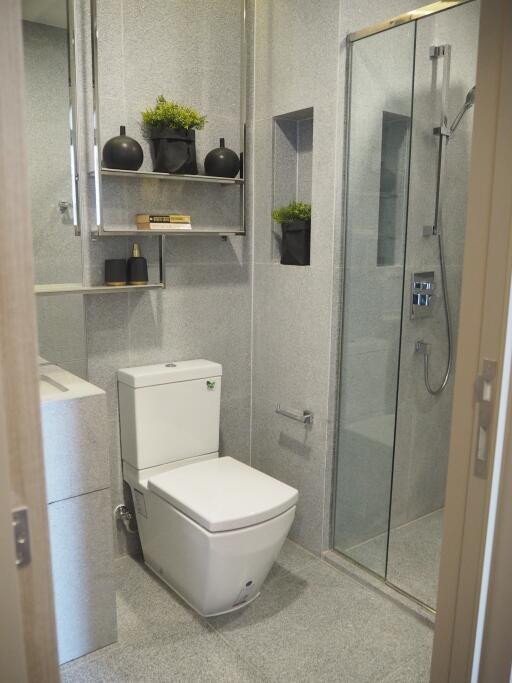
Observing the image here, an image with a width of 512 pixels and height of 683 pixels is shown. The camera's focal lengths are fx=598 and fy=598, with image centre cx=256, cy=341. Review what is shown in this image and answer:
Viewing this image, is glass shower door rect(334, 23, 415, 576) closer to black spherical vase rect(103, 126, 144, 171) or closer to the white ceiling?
black spherical vase rect(103, 126, 144, 171)

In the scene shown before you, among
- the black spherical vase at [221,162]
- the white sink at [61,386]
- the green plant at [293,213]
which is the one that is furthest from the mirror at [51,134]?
the green plant at [293,213]

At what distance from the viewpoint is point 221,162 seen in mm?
2408

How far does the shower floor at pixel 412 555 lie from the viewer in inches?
91.6

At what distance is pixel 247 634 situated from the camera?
2074mm

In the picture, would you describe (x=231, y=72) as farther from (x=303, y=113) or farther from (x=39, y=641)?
(x=39, y=641)

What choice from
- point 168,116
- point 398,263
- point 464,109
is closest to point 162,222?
point 168,116

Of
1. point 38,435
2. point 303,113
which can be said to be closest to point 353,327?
point 303,113

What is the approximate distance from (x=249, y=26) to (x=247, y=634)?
2.40 m

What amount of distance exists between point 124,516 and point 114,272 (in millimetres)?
1005

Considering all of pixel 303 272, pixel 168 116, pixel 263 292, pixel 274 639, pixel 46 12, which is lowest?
pixel 274 639

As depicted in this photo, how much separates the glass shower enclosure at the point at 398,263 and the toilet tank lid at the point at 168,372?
1.81ft

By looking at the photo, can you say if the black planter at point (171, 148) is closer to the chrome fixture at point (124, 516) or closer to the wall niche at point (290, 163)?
the wall niche at point (290, 163)

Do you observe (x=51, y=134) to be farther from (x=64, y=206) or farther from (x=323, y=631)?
(x=323, y=631)

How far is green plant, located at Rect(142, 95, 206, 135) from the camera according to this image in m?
2.22
